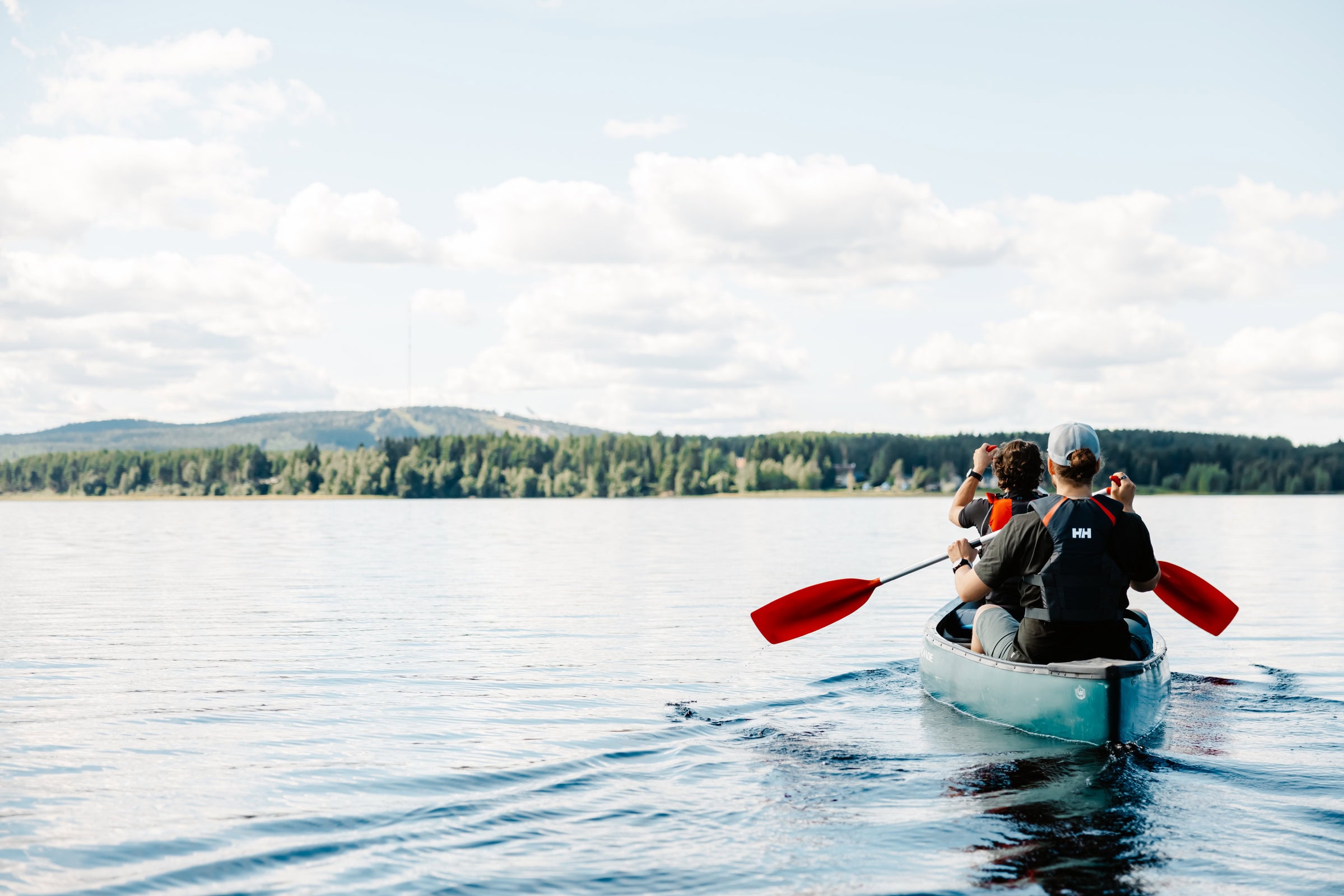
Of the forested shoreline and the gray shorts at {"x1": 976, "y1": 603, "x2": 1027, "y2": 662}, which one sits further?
the forested shoreline

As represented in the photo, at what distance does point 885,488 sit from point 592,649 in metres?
146

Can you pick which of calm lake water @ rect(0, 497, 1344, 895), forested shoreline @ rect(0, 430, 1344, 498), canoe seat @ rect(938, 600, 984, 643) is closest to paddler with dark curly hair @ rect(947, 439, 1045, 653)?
calm lake water @ rect(0, 497, 1344, 895)

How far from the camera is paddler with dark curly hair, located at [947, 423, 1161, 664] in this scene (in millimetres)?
8547

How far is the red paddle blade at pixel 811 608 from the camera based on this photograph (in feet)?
43.1

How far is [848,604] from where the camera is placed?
Result: 13.2m

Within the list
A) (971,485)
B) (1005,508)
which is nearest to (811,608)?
(971,485)

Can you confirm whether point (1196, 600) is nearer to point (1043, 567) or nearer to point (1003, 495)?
point (1003, 495)

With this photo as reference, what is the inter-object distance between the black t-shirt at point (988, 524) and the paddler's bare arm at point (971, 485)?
6 cm

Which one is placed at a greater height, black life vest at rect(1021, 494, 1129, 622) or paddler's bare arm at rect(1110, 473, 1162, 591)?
paddler's bare arm at rect(1110, 473, 1162, 591)

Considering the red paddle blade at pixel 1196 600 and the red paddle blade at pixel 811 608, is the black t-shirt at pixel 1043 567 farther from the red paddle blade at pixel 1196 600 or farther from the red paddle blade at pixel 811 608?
the red paddle blade at pixel 811 608

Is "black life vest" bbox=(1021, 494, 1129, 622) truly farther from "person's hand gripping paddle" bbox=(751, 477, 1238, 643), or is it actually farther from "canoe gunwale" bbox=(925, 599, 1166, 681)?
"person's hand gripping paddle" bbox=(751, 477, 1238, 643)

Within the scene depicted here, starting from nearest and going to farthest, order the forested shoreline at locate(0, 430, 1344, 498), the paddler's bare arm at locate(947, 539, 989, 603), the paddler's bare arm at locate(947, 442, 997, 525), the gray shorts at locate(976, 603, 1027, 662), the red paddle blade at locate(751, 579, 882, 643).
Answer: the paddler's bare arm at locate(947, 539, 989, 603) → the gray shorts at locate(976, 603, 1027, 662) → the paddler's bare arm at locate(947, 442, 997, 525) → the red paddle blade at locate(751, 579, 882, 643) → the forested shoreline at locate(0, 430, 1344, 498)

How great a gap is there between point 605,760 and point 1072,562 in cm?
393

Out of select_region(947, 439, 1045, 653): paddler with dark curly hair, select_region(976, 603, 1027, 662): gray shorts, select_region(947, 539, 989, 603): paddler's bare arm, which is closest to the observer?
select_region(947, 539, 989, 603): paddler's bare arm
